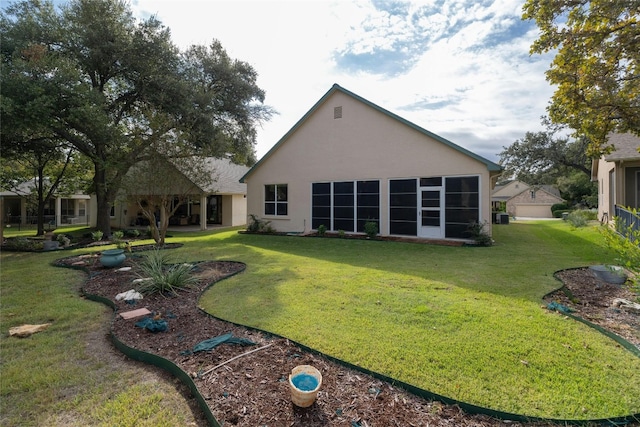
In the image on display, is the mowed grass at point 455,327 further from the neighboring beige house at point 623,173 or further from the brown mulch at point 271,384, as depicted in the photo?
the neighboring beige house at point 623,173

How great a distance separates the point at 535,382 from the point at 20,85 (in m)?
16.1

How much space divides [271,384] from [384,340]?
1488 mm

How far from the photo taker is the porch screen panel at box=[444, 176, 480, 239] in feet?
39.2

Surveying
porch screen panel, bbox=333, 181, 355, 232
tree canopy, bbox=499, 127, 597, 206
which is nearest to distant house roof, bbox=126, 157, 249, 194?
porch screen panel, bbox=333, 181, 355, 232

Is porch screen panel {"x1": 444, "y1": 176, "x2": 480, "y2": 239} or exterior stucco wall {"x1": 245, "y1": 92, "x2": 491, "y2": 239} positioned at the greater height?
exterior stucco wall {"x1": 245, "y1": 92, "x2": 491, "y2": 239}

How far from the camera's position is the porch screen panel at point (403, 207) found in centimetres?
1331

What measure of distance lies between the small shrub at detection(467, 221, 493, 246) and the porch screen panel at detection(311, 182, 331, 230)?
6.59m

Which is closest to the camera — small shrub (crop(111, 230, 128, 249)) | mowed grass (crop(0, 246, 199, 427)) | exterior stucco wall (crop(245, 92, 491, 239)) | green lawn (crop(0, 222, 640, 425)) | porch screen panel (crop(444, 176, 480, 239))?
mowed grass (crop(0, 246, 199, 427))

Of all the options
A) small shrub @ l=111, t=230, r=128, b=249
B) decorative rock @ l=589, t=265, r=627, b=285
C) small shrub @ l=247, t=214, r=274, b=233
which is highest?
small shrub @ l=247, t=214, r=274, b=233

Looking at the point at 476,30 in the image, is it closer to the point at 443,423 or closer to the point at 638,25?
the point at 638,25

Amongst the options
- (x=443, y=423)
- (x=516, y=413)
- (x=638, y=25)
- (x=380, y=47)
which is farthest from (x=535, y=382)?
(x=380, y=47)

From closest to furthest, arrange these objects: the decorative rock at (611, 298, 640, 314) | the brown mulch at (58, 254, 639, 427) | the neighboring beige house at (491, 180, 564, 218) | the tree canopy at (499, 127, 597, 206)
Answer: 1. the brown mulch at (58, 254, 639, 427)
2. the decorative rock at (611, 298, 640, 314)
3. the tree canopy at (499, 127, 597, 206)
4. the neighboring beige house at (491, 180, 564, 218)

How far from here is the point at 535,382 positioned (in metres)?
2.91

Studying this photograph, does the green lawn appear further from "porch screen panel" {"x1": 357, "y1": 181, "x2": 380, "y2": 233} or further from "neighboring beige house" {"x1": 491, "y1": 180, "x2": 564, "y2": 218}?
"neighboring beige house" {"x1": 491, "y1": 180, "x2": 564, "y2": 218}
